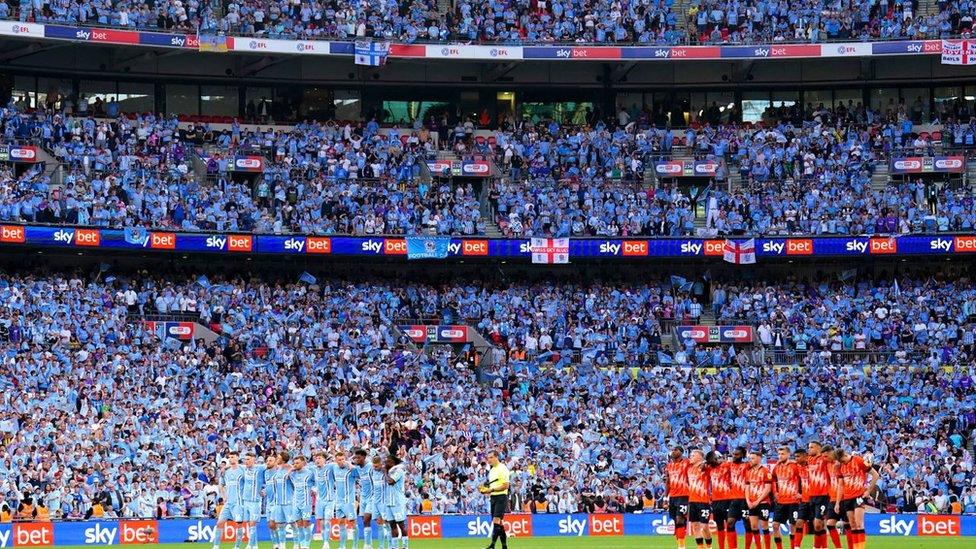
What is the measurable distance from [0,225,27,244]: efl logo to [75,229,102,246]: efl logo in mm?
1754

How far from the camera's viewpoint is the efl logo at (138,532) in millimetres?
37094

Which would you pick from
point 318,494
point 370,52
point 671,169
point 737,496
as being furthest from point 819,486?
point 370,52

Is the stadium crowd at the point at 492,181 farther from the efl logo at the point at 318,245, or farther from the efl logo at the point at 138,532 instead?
the efl logo at the point at 138,532

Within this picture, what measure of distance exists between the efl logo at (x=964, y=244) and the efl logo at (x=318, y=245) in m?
22.8

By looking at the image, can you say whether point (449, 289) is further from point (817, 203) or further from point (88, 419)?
point (88, 419)

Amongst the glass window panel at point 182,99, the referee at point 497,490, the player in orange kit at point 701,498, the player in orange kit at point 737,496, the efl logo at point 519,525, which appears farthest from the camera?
the glass window panel at point 182,99

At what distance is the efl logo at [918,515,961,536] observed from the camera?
40.2 meters

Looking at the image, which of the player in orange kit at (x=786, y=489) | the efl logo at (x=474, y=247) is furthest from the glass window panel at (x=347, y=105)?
the player in orange kit at (x=786, y=489)

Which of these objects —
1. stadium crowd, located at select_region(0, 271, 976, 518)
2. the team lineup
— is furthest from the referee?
stadium crowd, located at select_region(0, 271, 976, 518)

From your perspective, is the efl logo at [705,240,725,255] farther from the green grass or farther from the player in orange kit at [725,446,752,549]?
the player in orange kit at [725,446,752,549]

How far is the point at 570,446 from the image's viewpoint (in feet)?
153

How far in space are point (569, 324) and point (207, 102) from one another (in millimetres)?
18364

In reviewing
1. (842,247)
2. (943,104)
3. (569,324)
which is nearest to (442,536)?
(569,324)

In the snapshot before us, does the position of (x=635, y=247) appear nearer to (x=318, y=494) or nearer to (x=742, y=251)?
(x=742, y=251)
